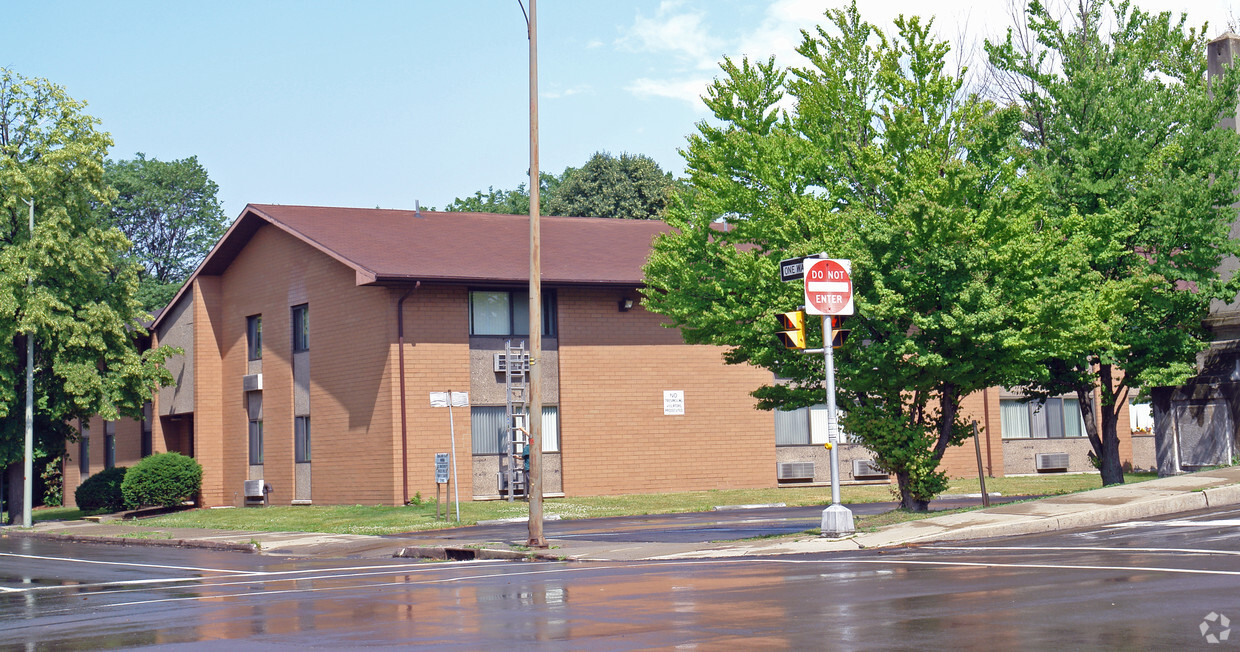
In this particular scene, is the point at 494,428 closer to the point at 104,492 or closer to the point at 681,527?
the point at 681,527

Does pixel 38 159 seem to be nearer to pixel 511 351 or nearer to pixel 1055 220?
pixel 511 351

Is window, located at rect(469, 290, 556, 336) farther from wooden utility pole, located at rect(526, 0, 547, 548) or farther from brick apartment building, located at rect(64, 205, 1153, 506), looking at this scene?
wooden utility pole, located at rect(526, 0, 547, 548)

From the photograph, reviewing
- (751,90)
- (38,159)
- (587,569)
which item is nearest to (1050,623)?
(587,569)

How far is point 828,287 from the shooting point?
19547mm

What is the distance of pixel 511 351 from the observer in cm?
3569

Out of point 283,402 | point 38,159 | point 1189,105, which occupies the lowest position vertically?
point 283,402

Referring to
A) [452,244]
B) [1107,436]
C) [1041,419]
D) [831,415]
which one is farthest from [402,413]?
[1041,419]

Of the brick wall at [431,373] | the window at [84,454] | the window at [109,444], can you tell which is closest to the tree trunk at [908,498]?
the brick wall at [431,373]

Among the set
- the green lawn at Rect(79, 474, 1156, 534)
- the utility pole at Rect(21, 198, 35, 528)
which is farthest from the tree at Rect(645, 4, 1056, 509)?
the utility pole at Rect(21, 198, 35, 528)

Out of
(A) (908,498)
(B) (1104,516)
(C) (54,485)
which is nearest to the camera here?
(B) (1104,516)

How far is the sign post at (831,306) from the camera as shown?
1902 centimetres

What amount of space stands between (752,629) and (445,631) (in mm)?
2686

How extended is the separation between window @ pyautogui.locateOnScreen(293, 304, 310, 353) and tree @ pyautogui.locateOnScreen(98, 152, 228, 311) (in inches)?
1758

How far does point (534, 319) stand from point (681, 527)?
6805mm
